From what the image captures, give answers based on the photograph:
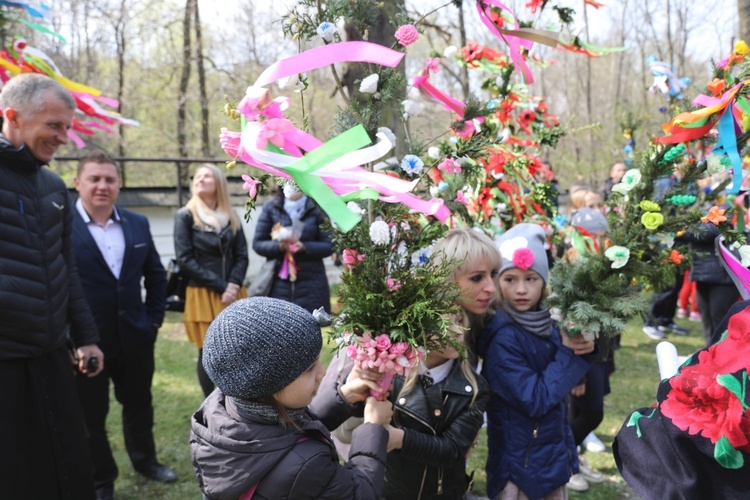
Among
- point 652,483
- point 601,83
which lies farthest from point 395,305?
point 601,83

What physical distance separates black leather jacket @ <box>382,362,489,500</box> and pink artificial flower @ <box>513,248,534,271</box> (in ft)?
1.56

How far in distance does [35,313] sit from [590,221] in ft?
11.1

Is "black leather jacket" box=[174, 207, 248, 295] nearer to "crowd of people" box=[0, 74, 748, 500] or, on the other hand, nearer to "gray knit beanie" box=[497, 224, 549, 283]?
"crowd of people" box=[0, 74, 748, 500]

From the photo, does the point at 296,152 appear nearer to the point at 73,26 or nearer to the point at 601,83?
the point at 73,26

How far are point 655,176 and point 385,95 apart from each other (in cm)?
100

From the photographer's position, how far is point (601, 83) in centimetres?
1828

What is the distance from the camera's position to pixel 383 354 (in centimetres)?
144

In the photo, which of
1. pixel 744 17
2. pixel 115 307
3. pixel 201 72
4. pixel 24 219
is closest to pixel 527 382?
pixel 24 219

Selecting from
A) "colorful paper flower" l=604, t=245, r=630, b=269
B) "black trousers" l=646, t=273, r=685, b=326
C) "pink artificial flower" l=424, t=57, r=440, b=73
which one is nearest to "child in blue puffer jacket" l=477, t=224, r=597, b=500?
"colorful paper flower" l=604, t=245, r=630, b=269

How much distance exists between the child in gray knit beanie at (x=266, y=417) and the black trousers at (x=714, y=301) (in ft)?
11.5

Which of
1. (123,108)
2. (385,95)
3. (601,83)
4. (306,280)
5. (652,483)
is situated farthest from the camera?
(601,83)

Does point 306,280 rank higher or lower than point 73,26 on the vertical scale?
lower

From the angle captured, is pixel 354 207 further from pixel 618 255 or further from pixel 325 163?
pixel 618 255

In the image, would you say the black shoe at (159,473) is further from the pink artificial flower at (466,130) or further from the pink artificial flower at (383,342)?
the pink artificial flower at (466,130)
